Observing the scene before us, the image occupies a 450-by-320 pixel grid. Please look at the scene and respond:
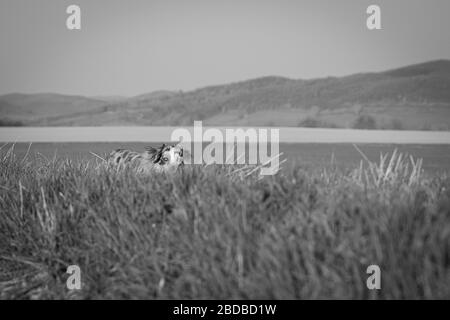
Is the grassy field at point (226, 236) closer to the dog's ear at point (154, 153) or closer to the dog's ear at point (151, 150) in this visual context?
the dog's ear at point (154, 153)

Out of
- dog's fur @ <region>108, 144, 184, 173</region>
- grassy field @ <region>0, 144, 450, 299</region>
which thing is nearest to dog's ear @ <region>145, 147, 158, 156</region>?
dog's fur @ <region>108, 144, 184, 173</region>

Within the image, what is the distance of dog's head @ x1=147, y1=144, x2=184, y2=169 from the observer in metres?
6.98

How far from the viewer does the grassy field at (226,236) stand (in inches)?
134

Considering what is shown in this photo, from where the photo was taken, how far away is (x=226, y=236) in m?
3.76

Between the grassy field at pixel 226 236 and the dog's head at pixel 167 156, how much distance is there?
4.32 ft

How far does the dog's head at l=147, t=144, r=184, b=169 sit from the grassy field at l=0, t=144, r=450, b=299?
51.8 inches

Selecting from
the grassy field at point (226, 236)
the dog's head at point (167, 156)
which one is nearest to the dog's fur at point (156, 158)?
the dog's head at point (167, 156)

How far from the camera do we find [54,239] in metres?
4.64

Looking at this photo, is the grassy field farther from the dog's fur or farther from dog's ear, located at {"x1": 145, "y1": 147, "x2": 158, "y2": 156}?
dog's ear, located at {"x1": 145, "y1": 147, "x2": 158, "y2": 156}

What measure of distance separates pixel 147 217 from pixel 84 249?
0.54 m

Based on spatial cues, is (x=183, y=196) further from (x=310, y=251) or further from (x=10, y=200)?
(x=10, y=200)

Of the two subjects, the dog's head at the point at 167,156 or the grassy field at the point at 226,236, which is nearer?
the grassy field at the point at 226,236
